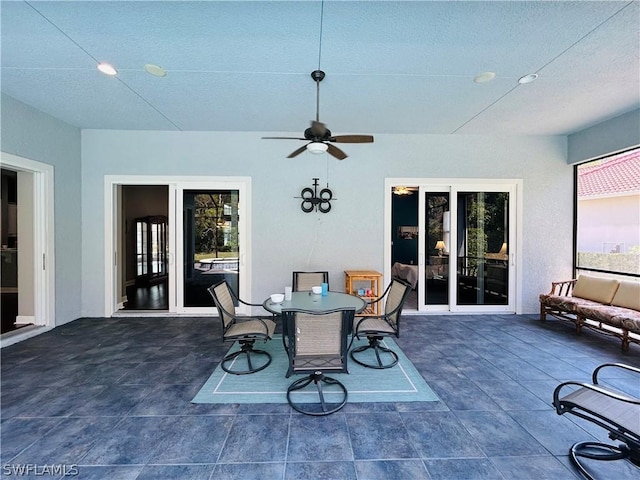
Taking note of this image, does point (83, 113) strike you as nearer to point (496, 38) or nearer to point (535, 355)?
point (496, 38)

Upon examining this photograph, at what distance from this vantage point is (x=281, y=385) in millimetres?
2648

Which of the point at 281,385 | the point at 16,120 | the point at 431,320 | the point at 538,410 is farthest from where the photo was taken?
the point at 431,320

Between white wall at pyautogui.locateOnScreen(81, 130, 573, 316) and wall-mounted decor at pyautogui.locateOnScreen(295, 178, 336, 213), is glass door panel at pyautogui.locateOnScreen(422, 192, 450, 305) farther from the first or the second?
wall-mounted decor at pyautogui.locateOnScreen(295, 178, 336, 213)

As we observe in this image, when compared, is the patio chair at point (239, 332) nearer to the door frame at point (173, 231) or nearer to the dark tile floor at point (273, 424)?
the dark tile floor at point (273, 424)

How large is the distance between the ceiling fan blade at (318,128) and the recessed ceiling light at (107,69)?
7.27 ft

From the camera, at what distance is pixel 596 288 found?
423 cm

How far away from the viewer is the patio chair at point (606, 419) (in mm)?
1598

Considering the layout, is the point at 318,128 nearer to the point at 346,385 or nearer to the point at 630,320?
the point at 346,385

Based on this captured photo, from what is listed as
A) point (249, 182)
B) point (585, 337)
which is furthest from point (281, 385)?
point (585, 337)

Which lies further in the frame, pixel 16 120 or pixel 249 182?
pixel 249 182

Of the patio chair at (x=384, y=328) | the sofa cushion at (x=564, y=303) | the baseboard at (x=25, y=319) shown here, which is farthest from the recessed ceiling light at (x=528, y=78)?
the baseboard at (x=25, y=319)

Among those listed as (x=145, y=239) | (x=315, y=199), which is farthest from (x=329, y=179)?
(x=145, y=239)

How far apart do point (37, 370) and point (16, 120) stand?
3099mm

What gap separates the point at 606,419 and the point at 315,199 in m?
3.97
